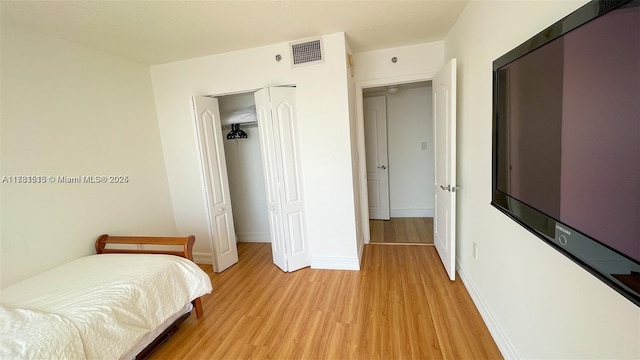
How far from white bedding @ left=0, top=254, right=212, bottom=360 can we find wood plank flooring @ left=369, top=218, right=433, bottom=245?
2.39 metres

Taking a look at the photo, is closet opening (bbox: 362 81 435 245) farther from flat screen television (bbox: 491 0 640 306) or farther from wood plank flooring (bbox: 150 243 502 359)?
flat screen television (bbox: 491 0 640 306)

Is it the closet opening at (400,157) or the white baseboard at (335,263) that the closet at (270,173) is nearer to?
the white baseboard at (335,263)

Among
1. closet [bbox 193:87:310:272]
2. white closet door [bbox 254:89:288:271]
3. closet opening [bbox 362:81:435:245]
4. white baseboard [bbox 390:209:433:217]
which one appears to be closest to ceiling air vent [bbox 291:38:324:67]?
closet [bbox 193:87:310:272]

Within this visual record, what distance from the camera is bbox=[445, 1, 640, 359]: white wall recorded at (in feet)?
3.05

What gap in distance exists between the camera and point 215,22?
2.09 m

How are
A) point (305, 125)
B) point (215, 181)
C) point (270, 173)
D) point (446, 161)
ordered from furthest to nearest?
point (215, 181)
point (270, 173)
point (305, 125)
point (446, 161)

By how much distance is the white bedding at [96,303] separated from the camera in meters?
1.25

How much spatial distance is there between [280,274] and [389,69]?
2623mm

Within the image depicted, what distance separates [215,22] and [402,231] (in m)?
3.39

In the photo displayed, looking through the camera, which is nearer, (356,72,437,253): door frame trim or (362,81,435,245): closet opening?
(356,72,437,253): door frame trim

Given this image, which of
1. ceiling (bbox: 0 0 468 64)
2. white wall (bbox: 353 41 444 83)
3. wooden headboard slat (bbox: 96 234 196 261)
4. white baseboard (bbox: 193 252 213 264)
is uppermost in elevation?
ceiling (bbox: 0 0 468 64)

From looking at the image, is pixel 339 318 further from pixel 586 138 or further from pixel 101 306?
pixel 586 138

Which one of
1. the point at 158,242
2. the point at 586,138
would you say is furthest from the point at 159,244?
the point at 586,138

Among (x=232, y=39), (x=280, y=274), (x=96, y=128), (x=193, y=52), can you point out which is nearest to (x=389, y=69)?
(x=232, y=39)
